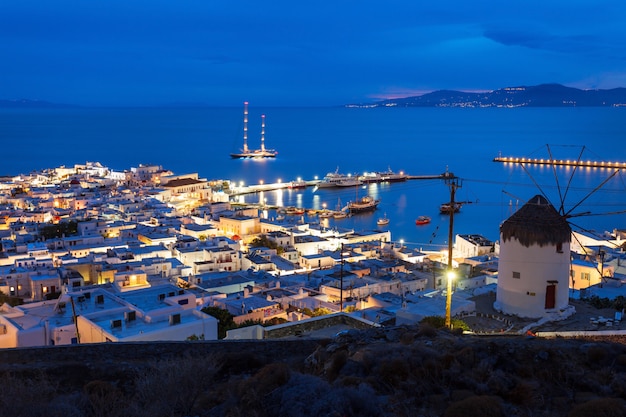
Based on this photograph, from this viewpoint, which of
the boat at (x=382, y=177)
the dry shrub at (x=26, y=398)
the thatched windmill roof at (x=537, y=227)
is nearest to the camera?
the dry shrub at (x=26, y=398)

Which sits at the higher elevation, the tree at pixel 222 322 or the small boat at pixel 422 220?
the tree at pixel 222 322

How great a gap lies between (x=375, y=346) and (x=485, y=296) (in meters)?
4.23

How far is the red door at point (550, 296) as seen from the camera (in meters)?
8.26

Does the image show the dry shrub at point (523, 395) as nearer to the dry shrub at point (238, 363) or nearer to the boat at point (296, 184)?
the dry shrub at point (238, 363)

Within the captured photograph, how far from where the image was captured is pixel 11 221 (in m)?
30.2

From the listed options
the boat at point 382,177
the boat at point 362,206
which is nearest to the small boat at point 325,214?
the boat at point 362,206

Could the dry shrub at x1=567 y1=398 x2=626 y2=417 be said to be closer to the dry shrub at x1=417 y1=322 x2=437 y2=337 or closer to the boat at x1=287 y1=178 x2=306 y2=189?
the dry shrub at x1=417 y1=322 x2=437 y2=337

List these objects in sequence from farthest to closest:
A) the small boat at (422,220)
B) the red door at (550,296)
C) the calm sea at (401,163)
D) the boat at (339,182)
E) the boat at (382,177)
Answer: the boat at (382,177), the boat at (339,182), the calm sea at (401,163), the small boat at (422,220), the red door at (550,296)

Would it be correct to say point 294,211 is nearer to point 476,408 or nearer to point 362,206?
point 362,206

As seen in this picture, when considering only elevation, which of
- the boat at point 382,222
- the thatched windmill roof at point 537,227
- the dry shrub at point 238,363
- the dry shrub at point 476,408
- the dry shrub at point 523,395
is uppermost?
the thatched windmill roof at point 537,227

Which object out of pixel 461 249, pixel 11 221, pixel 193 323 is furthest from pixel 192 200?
pixel 193 323

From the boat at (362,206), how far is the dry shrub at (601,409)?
38798 millimetres

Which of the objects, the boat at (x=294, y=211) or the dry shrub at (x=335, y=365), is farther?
the boat at (x=294, y=211)

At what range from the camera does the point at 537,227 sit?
322 inches
